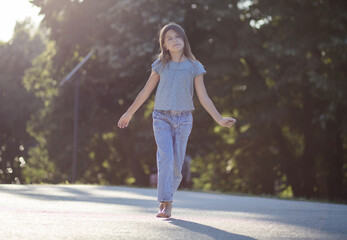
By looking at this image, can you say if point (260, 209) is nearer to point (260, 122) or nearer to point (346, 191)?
point (260, 122)

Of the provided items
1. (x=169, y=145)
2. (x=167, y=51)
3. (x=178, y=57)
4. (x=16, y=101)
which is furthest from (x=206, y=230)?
(x=16, y=101)

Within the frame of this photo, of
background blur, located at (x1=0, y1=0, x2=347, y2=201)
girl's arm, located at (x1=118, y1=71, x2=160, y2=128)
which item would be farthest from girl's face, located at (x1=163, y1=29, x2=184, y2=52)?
background blur, located at (x1=0, y1=0, x2=347, y2=201)

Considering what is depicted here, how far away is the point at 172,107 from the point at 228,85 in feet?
45.5

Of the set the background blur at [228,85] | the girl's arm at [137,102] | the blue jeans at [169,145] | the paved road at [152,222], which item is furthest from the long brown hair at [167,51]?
the background blur at [228,85]

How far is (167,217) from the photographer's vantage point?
6.00 meters

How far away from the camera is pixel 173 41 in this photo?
613cm

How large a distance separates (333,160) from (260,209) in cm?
1380

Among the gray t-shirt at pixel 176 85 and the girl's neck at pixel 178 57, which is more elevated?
the girl's neck at pixel 178 57

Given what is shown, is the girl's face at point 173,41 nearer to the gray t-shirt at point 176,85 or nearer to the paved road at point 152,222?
the gray t-shirt at point 176,85

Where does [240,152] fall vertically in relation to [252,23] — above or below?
below

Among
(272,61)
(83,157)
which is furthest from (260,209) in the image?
(83,157)

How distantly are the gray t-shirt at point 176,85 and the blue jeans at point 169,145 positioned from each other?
0.25 feet

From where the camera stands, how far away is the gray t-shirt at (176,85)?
6.05 m

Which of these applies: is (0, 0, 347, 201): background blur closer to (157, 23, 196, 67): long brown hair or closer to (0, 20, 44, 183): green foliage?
(0, 20, 44, 183): green foliage
